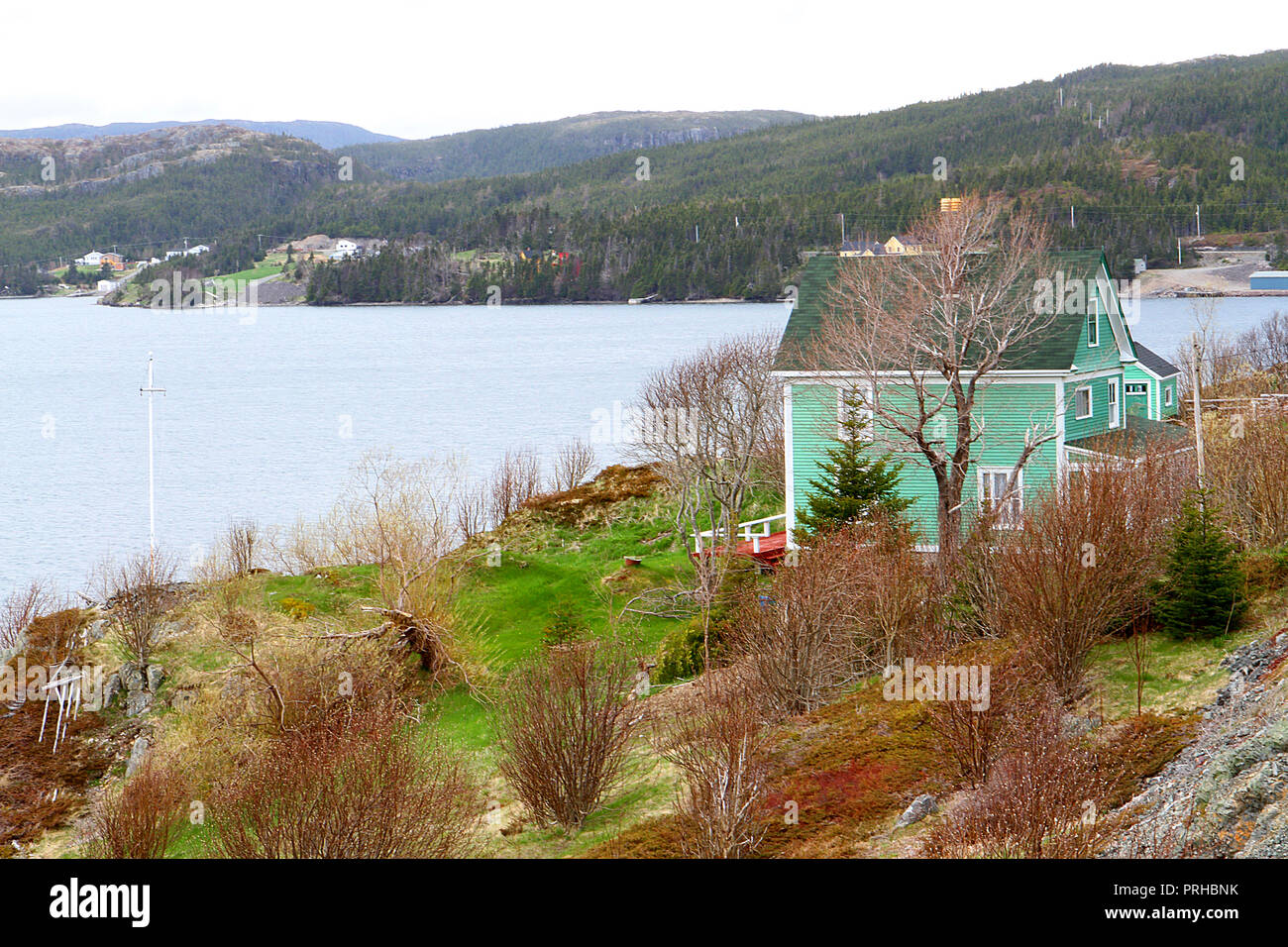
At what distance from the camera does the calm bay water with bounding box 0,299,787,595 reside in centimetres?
6506

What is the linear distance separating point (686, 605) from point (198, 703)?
40.9 ft

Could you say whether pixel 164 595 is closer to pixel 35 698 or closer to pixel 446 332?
pixel 35 698

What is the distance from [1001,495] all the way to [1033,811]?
2141 centimetres

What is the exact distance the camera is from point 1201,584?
1953cm

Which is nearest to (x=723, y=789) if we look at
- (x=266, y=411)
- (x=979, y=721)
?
(x=979, y=721)

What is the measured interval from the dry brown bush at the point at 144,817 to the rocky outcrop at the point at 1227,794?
14.6 metres

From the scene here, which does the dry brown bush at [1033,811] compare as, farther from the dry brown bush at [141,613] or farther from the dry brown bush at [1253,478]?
the dry brown bush at [141,613]

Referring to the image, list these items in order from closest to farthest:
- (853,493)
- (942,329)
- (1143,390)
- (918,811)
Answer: (918,811) < (853,493) < (942,329) < (1143,390)

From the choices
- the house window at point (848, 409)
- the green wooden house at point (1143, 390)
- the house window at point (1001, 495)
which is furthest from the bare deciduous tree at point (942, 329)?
the green wooden house at point (1143, 390)

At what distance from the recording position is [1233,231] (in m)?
179

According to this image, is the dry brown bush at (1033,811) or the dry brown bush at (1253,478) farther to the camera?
the dry brown bush at (1253,478)

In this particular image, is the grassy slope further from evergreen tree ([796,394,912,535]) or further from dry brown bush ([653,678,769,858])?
evergreen tree ([796,394,912,535])

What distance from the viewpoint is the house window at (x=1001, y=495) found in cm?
2788

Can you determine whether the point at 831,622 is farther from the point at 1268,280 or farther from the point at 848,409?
the point at 1268,280
